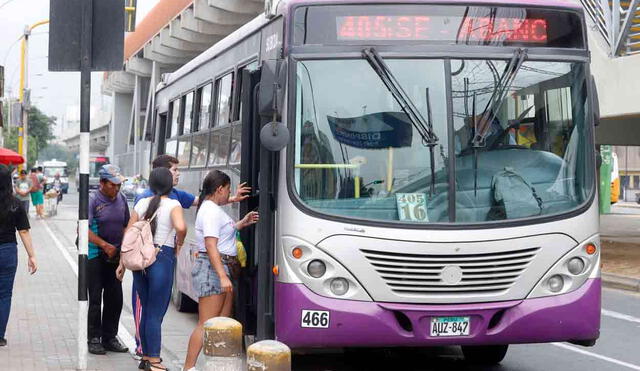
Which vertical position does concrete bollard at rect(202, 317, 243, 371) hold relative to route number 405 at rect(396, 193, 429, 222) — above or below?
below

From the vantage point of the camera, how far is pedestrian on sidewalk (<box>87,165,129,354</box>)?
365 inches

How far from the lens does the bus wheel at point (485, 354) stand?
9.38m

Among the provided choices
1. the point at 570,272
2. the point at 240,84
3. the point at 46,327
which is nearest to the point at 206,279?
the point at 240,84

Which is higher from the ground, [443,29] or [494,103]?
[443,29]

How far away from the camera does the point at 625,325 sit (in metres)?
12.3

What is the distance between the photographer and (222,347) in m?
6.36

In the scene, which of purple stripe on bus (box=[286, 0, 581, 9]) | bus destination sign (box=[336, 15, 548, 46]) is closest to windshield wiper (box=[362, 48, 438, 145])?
bus destination sign (box=[336, 15, 548, 46])

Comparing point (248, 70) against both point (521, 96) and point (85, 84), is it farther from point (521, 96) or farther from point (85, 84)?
point (521, 96)

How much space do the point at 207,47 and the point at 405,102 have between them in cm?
3850

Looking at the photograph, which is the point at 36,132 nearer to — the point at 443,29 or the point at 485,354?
the point at 485,354

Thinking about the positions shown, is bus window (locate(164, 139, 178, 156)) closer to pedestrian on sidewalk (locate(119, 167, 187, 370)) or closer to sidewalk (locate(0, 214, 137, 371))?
sidewalk (locate(0, 214, 137, 371))

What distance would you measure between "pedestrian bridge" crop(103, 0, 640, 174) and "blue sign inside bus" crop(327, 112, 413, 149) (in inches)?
52.9

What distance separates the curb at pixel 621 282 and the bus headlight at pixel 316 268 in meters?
9.91

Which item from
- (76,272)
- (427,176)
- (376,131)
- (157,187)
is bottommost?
(76,272)
